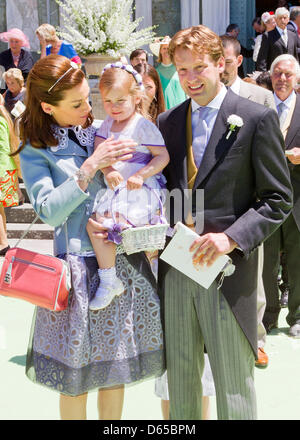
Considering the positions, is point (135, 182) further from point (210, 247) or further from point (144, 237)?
point (210, 247)

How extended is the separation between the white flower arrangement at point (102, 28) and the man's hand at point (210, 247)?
5537 millimetres

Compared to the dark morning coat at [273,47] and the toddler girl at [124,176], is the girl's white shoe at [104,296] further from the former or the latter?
the dark morning coat at [273,47]

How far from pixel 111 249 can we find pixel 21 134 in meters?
0.65

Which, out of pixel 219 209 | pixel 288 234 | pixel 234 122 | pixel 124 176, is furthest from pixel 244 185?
pixel 288 234

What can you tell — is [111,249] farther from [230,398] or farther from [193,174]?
[230,398]

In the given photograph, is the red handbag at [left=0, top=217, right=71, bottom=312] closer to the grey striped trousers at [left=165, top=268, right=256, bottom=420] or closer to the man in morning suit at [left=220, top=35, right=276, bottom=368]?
the grey striped trousers at [left=165, top=268, right=256, bottom=420]

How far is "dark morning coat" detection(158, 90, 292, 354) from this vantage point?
8.18 feet

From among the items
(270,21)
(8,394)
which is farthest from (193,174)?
(270,21)

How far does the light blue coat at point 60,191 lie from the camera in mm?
2537

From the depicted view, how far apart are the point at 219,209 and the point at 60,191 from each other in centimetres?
67

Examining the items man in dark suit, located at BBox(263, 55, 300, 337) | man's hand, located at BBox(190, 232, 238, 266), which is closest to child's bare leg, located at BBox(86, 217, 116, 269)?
man's hand, located at BBox(190, 232, 238, 266)

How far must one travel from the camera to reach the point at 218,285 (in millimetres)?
2592

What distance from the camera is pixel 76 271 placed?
8.77ft

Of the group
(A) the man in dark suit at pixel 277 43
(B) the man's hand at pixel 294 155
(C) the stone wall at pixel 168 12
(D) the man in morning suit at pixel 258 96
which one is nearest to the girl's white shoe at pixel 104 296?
(D) the man in morning suit at pixel 258 96
